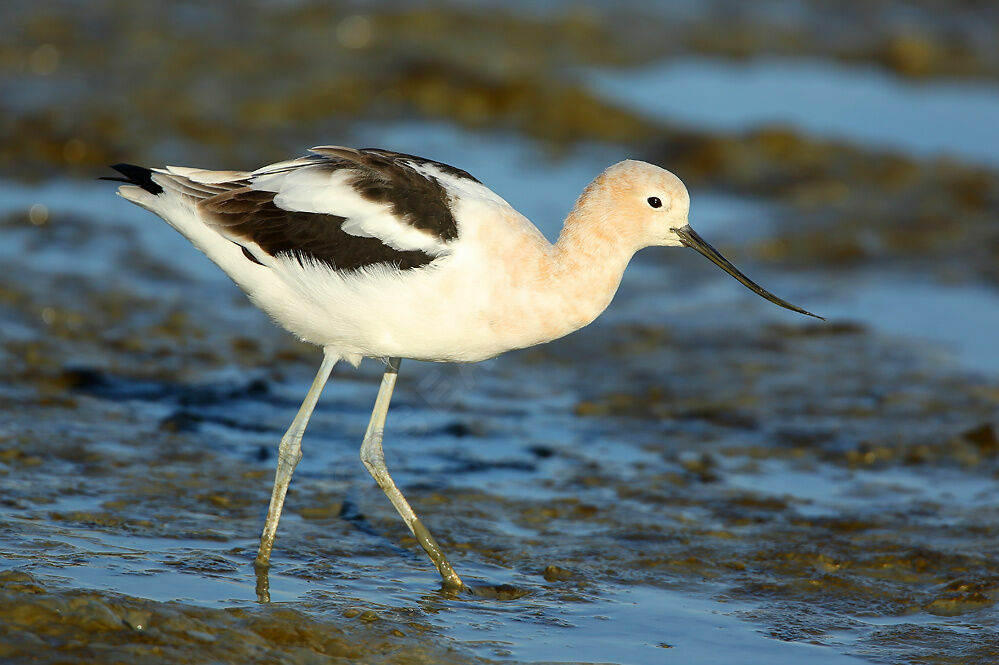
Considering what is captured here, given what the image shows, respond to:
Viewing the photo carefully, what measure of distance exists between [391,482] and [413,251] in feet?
3.76

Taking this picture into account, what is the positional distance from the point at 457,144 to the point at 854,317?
14.6 feet

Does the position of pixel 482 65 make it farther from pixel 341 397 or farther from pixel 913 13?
pixel 341 397

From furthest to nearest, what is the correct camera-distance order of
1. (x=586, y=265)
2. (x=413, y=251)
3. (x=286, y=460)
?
1. (x=286, y=460)
2. (x=586, y=265)
3. (x=413, y=251)

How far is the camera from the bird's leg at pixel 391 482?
578cm

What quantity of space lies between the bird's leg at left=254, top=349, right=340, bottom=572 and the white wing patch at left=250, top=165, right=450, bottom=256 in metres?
0.61

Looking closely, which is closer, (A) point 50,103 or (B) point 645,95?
(A) point 50,103

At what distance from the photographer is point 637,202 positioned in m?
5.64

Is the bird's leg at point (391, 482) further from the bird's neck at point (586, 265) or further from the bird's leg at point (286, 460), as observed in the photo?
the bird's neck at point (586, 265)

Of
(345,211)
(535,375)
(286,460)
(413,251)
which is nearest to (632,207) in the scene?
(413,251)

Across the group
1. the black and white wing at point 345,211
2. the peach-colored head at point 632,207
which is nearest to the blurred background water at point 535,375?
the black and white wing at point 345,211

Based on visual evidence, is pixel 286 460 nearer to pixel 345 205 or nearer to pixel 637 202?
pixel 345 205

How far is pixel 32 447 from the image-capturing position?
672 cm

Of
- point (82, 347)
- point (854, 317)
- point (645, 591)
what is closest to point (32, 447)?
point (82, 347)

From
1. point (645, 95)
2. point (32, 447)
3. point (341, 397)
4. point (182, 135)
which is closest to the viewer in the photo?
point (32, 447)
